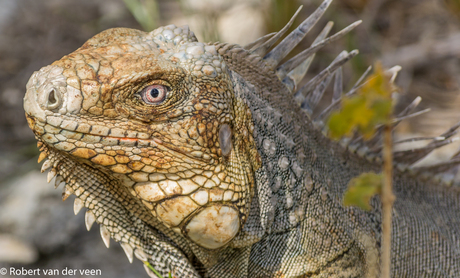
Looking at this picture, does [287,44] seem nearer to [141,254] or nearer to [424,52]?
[141,254]

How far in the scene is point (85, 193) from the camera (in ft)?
6.71

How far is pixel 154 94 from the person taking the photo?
188cm

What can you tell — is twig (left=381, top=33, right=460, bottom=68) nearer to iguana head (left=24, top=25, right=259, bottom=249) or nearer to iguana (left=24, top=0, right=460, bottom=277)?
iguana (left=24, top=0, right=460, bottom=277)

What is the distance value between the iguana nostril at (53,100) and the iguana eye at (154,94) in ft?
1.13

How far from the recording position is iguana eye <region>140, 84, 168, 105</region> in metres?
1.87

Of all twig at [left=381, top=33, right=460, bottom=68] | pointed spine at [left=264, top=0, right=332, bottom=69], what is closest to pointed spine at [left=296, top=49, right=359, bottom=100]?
pointed spine at [left=264, top=0, right=332, bottom=69]

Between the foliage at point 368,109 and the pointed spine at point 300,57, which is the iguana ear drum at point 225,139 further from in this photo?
the foliage at point 368,109

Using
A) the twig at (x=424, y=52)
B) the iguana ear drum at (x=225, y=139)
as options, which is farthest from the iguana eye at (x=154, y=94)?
the twig at (x=424, y=52)

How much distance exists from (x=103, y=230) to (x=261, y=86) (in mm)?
1119

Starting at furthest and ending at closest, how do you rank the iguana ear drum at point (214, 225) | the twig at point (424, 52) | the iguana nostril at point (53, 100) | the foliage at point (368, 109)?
the twig at point (424, 52), the iguana ear drum at point (214, 225), the iguana nostril at point (53, 100), the foliage at point (368, 109)

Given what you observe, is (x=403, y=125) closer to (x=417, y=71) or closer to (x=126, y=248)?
(x=417, y=71)

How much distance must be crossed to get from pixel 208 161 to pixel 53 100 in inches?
28.0

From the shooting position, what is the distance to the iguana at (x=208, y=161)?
6.06ft

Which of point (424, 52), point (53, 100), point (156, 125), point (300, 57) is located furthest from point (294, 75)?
point (424, 52)
